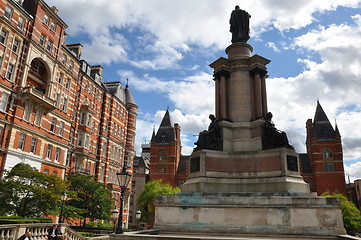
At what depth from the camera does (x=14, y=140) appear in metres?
29.2

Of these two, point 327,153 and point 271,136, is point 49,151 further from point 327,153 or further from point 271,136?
point 327,153

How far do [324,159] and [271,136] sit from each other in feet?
196

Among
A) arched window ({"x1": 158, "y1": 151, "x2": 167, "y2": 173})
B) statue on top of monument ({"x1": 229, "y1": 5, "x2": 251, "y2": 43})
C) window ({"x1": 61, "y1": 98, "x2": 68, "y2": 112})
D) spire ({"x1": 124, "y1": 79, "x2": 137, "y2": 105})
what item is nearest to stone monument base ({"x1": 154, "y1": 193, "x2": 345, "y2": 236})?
statue on top of monument ({"x1": 229, "y1": 5, "x2": 251, "y2": 43})

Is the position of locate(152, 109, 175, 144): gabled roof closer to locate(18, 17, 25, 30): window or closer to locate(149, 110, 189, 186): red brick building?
locate(149, 110, 189, 186): red brick building

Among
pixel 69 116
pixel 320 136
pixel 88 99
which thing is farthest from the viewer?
pixel 320 136

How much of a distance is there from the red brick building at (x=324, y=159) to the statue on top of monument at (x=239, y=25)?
5693 cm

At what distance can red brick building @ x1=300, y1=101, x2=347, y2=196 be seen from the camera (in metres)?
64.6

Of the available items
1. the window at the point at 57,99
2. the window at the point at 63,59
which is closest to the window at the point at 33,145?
the window at the point at 57,99

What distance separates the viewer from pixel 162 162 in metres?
74.6

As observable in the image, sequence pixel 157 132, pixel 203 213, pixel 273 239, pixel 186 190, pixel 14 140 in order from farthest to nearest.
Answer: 1. pixel 157 132
2. pixel 14 140
3. pixel 186 190
4. pixel 203 213
5. pixel 273 239

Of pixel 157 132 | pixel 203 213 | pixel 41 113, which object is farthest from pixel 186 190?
pixel 157 132

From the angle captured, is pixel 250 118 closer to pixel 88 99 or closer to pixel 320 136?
pixel 88 99

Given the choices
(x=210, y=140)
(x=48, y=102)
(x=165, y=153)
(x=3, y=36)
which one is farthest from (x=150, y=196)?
(x=210, y=140)

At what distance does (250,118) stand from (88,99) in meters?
36.3
